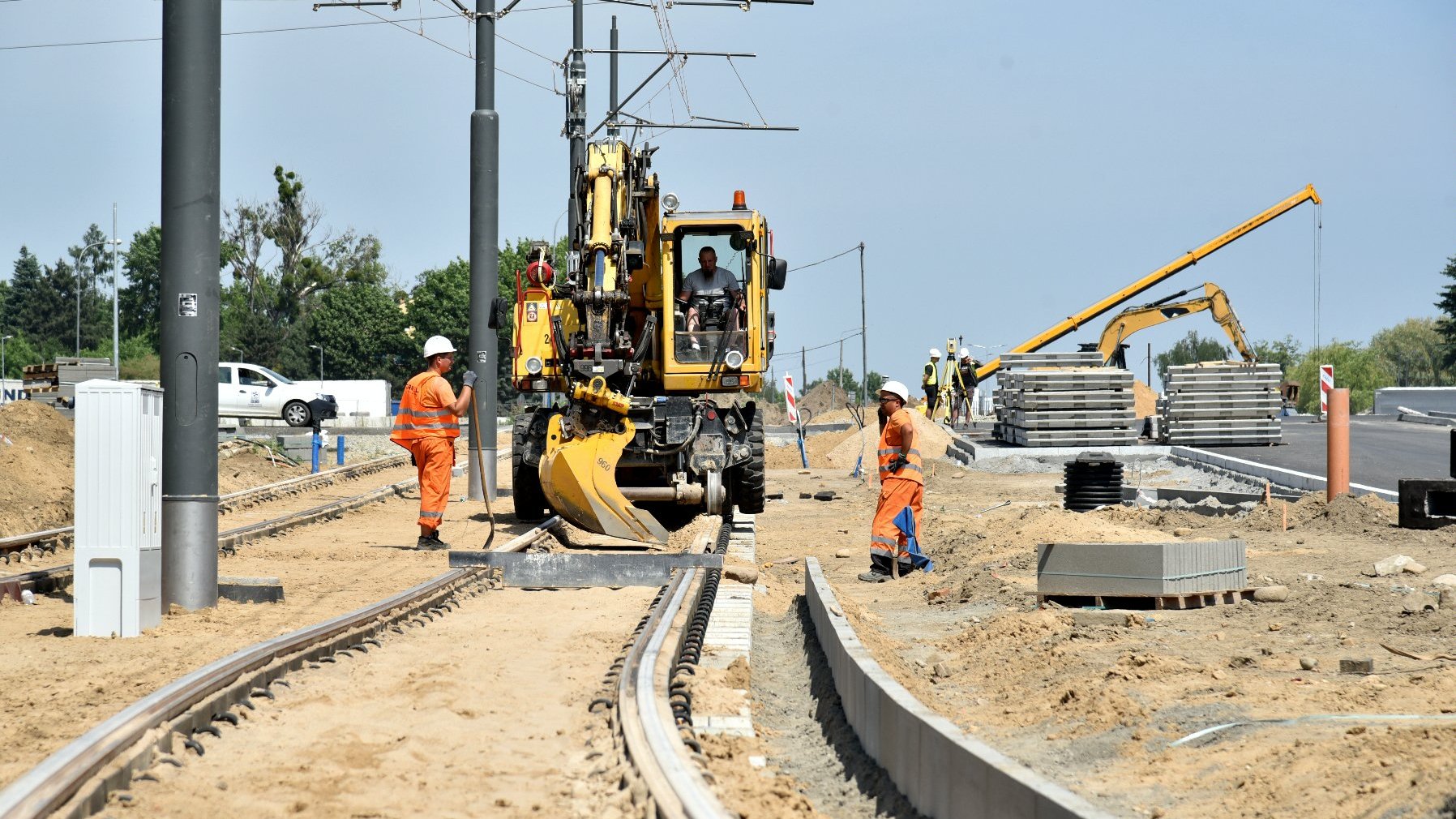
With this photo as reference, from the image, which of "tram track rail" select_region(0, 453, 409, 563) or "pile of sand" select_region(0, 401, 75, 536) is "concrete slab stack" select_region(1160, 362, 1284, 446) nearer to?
"tram track rail" select_region(0, 453, 409, 563)

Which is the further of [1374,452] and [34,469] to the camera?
[1374,452]

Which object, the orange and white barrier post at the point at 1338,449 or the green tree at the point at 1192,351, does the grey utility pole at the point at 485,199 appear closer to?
the orange and white barrier post at the point at 1338,449

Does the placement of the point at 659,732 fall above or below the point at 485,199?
below

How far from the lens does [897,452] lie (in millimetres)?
13680

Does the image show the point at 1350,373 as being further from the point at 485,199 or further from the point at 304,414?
the point at 485,199

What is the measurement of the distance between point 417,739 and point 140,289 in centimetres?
11518

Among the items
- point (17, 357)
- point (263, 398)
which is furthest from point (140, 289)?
point (263, 398)

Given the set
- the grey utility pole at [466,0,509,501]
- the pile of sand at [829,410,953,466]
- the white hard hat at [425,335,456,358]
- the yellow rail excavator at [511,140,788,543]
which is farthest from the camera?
the pile of sand at [829,410,953,466]

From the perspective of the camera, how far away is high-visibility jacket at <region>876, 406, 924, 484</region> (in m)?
13.6

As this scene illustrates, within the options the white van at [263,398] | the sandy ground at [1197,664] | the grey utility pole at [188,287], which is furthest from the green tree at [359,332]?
the grey utility pole at [188,287]

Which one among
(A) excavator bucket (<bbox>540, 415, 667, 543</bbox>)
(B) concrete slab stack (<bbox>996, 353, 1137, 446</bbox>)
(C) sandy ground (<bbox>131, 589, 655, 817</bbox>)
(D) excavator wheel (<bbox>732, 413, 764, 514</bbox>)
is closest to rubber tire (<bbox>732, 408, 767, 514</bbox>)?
(D) excavator wheel (<bbox>732, 413, 764, 514</bbox>)

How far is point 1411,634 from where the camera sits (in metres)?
8.99

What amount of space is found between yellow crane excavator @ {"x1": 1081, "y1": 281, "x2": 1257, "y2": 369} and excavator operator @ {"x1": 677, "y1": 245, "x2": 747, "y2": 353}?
21.1 metres

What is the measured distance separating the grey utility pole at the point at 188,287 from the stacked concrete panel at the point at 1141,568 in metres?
5.78
